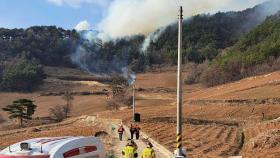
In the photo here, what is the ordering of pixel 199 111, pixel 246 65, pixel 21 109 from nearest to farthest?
pixel 199 111, pixel 21 109, pixel 246 65

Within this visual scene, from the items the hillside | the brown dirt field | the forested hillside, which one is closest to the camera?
the hillside

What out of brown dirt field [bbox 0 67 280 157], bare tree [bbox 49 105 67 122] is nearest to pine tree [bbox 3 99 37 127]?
bare tree [bbox 49 105 67 122]

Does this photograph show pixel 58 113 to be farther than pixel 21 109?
Yes

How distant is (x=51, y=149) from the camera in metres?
12.2

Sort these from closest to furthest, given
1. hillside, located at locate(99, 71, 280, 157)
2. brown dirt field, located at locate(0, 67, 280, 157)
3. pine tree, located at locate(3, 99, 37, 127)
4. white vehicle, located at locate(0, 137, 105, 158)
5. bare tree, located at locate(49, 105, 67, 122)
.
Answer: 1. white vehicle, located at locate(0, 137, 105, 158)
2. hillside, located at locate(99, 71, 280, 157)
3. brown dirt field, located at locate(0, 67, 280, 157)
4. pine tree, located at locate(3, 99, 37, 127)
5. bare tree, located at locate(49, 105, 67, 122)

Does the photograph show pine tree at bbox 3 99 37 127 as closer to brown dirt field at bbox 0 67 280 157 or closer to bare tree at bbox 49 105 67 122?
bare tree at bbox 49 105 67 122

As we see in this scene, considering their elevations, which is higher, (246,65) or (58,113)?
(246,65)

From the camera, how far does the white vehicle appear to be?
11.9m

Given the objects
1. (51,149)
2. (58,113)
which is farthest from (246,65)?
(51,149)

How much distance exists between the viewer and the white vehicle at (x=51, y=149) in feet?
39.2

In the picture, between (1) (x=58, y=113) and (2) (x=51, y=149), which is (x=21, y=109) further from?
(2) (x=51, y=149)

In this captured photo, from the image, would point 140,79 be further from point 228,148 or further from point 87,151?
point 87,151

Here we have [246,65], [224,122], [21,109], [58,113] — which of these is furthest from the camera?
[246,65]

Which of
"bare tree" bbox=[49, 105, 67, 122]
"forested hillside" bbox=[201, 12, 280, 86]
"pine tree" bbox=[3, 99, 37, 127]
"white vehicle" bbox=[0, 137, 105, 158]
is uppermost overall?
"forested hillside" bbox=[201, 12, 280, 86]
